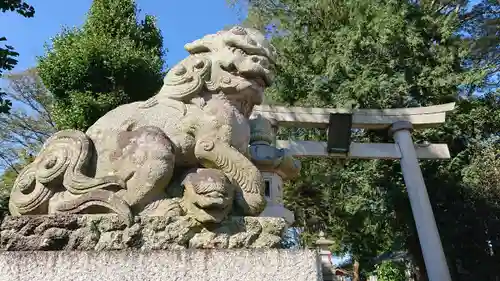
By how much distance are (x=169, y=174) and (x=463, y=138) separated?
1027 centimetres

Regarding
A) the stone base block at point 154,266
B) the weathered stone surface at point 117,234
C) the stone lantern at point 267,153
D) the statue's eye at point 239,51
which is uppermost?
the statue's eye at point 239,51

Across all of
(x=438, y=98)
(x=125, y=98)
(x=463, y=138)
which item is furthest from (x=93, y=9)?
(x=463, y=138)

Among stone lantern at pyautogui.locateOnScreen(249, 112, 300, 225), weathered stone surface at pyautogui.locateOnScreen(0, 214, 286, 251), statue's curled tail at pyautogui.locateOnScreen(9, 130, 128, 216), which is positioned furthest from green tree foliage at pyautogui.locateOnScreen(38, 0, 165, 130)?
weathered stone surface at pyautogui.locateOnScreen(0, 214, 286, 251)

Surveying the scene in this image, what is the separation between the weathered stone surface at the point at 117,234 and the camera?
217 centimetres

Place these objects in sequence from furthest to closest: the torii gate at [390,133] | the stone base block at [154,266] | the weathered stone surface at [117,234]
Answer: the torii gate at [390,133] < the weathered stone surface at [117,234] < the stone base block at [154,266]

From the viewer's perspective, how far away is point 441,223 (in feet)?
34.4

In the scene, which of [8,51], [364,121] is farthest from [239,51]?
[364,121]

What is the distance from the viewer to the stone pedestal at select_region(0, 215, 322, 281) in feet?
6.73

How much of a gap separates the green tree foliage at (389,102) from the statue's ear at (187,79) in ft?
26.9

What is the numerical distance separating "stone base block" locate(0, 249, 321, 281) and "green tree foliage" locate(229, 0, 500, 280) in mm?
8598

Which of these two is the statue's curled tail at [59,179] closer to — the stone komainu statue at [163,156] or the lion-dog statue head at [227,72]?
the stone komainu statue at [163,156]

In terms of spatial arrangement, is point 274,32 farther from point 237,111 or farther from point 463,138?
point 237,111

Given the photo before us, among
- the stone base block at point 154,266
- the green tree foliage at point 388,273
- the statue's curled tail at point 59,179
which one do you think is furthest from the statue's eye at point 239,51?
the green tree foliage at point 388,273

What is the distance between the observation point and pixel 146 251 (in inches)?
82.4
